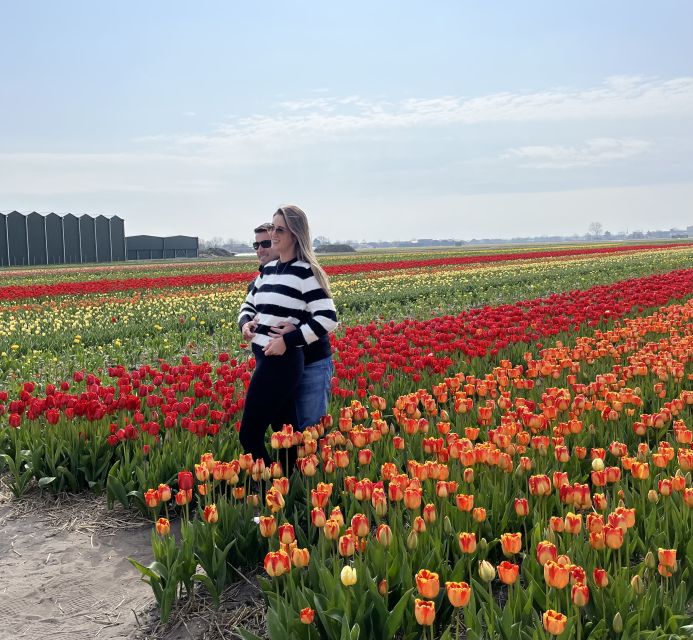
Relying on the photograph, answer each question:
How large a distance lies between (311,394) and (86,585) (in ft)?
5.72

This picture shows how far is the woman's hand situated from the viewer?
4.14 meters

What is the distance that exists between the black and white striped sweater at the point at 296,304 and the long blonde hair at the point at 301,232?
32 millimetres

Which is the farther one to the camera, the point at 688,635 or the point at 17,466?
the point at 17,466

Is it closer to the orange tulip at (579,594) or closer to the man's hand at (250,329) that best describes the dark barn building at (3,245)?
the man's hand at (250,329)

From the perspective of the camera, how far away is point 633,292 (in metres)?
12.8

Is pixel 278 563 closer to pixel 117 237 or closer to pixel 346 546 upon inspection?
pixel 346 546

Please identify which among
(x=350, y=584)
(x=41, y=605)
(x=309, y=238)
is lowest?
(x=41, y=605)

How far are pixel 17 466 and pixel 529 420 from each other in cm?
358

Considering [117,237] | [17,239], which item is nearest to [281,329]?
Result: [17,239]

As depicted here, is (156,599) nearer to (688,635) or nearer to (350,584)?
(350,584)

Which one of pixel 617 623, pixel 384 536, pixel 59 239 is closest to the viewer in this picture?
pixel 617 623

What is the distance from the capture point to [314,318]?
431 centimetres

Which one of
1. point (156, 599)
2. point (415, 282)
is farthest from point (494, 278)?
point (156, 599)

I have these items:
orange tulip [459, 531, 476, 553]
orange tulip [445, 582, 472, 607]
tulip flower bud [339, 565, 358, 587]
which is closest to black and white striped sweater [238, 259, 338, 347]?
orange tulip [459, 531, 476, 553]
